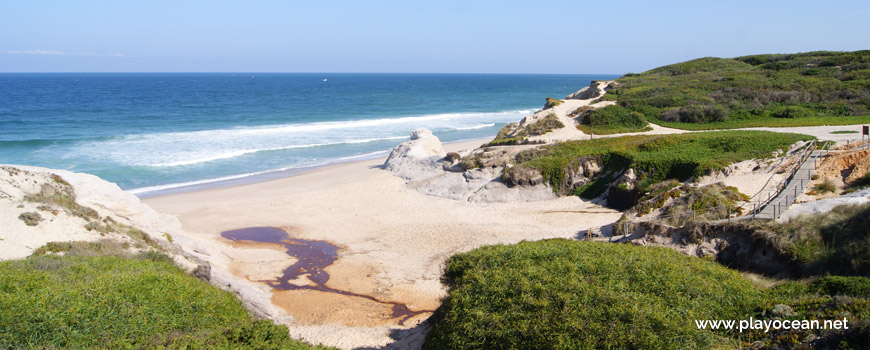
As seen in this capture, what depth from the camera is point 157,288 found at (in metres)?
10.0

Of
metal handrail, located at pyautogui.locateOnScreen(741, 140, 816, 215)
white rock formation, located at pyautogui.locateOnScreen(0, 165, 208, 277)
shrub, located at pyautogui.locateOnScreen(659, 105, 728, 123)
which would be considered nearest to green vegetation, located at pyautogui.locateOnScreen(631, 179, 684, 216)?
metal handrail, located at pyautogui.locateOnScreen(741, 140, 816, 215)

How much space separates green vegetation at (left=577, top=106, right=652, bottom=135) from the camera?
33.6 m

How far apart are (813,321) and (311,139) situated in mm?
44287

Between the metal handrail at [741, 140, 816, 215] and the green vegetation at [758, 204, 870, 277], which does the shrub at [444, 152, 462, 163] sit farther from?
the green vegetation at [758, 204, 870, 277]

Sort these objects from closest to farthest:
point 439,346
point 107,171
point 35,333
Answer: point 35,333 → point 439,346 → point 107,171

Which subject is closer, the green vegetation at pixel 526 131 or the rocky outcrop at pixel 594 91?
the green vegetation at pixel 526 131

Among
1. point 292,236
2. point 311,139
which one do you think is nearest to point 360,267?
point 292,236

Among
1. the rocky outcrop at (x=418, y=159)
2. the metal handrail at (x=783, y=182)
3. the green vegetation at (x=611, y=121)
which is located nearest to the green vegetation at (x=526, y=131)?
the green vegetation at (x=611, y=121)

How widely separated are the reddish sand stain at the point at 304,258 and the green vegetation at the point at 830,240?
8894mm

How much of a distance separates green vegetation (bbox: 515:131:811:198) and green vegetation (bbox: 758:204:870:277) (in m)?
8.71

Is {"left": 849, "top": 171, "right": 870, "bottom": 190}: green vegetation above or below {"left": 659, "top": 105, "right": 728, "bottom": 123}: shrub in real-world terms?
below

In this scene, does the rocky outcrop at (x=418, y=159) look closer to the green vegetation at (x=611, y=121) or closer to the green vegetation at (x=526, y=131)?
the green vegetation at (x=526, y=131)

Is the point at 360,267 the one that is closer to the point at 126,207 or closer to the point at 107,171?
the point at 126,207

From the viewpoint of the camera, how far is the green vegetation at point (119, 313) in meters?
8.34
